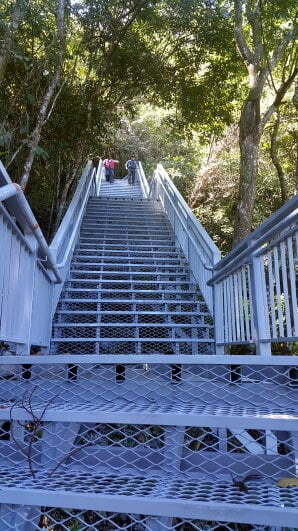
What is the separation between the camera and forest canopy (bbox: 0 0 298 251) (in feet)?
23.0

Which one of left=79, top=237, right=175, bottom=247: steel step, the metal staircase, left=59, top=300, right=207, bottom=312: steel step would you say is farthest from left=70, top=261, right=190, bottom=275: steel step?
the metal staircase

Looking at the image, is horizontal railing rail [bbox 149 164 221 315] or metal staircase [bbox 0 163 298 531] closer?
metal staircase [bbox 0 163 298 531]

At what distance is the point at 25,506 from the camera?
1408mm

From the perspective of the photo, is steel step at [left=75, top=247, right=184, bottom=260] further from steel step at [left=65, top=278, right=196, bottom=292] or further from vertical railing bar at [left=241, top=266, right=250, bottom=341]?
vertical railing bar at [left=241, top=266, right=250, bottom=341]

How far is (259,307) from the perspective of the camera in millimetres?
3146

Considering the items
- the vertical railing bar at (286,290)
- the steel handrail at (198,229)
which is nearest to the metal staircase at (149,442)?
the vertical railing bar at (286,290)

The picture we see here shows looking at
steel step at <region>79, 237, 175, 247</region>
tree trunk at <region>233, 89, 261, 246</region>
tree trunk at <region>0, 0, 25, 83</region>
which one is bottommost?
steel step at <region>79, 237, 175, 247</region>

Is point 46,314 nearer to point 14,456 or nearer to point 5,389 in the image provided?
point 5,389

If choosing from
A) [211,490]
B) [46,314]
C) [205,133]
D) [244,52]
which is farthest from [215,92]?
[211,490]

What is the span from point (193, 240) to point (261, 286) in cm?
268

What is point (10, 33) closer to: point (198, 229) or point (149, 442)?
point (198, 229)

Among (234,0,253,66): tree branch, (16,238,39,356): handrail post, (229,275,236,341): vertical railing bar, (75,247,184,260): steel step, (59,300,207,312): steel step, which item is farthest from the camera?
(234,0,253,66): tree branch

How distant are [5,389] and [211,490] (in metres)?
1.06

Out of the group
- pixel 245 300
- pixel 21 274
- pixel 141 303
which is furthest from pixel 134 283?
pixel 21 274
